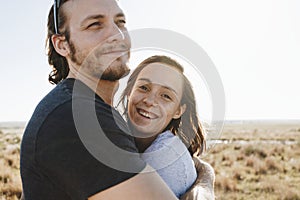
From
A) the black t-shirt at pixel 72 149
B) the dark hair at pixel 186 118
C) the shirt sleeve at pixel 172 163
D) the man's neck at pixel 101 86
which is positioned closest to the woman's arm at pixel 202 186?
the shirt sleeve at pixel 172 163

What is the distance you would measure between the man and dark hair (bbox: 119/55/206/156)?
0.96 m

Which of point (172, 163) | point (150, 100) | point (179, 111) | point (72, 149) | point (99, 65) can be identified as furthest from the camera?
point (179, 111)

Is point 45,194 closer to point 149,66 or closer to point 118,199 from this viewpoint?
point 118,199

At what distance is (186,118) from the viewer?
324 centimetres

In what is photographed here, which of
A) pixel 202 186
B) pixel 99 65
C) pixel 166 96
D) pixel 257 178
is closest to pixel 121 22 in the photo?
pixel 99 65

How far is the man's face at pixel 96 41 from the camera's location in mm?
2055

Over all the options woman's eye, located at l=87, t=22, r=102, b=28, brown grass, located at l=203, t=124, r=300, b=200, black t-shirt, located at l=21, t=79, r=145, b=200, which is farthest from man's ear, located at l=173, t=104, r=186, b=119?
brown grass, located at l=203, t=124, r=300, b=200

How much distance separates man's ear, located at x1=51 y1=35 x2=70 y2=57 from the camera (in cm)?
217

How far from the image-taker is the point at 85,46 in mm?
2072

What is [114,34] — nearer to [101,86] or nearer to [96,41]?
[96,41]

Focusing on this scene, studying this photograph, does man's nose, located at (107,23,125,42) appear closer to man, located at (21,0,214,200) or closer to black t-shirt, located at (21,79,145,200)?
man, located at (21,0,214,200)

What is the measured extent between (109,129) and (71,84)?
0.34 m

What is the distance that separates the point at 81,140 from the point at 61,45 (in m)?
0.83

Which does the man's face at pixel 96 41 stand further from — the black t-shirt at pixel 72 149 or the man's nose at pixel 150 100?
the man's nose at pixel 150 100
